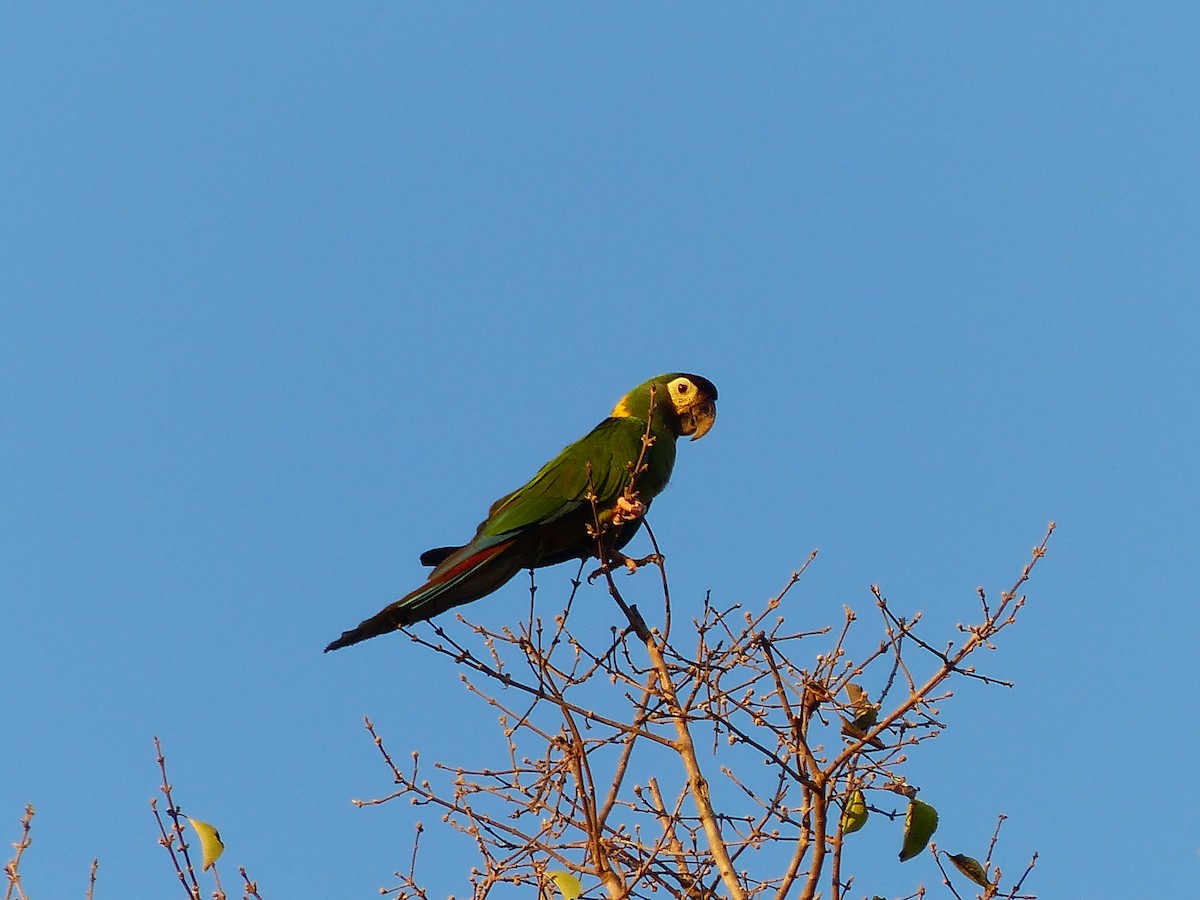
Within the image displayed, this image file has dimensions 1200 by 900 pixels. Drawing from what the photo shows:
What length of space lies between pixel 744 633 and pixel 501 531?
1.38 m

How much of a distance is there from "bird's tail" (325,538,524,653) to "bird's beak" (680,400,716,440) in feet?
4.40

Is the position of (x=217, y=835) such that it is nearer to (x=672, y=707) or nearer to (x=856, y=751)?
(x=672, y=707)

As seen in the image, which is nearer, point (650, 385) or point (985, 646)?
point (985, 646)

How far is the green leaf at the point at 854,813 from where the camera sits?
10.3 ft

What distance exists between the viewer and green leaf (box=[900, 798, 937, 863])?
10.3ft

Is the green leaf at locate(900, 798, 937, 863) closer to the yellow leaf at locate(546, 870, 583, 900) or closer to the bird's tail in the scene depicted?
the yellow leaf at locate(546, 870, 583, 900)

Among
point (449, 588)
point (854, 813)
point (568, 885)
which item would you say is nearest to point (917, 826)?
point (854, 813)

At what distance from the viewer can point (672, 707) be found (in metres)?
3.37

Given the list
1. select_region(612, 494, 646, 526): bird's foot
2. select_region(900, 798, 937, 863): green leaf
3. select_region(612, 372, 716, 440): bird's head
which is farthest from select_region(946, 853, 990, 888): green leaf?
select_region(612, 372, 716, 440): bird's head

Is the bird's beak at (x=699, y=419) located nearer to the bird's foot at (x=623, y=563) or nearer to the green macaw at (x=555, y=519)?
the green macaw at (x=555, y=519)

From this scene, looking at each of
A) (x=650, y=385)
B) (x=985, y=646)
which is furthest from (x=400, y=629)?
(x=650, y=385)

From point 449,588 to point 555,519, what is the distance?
533 millimetres

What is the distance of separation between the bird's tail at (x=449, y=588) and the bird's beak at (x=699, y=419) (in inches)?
52.9

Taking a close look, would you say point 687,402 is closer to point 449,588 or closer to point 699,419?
point 699,419
